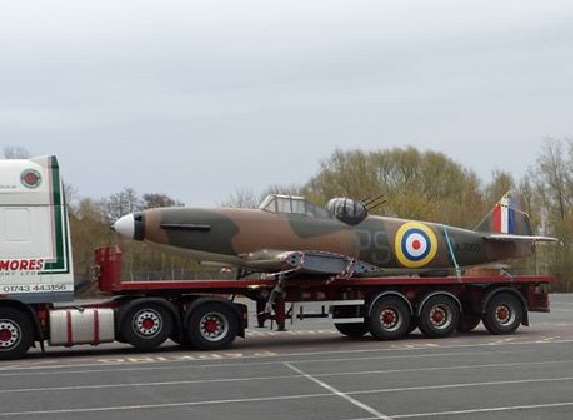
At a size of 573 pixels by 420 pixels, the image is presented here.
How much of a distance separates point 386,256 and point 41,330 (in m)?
7.82

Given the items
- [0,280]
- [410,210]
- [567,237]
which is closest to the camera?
[0,280]

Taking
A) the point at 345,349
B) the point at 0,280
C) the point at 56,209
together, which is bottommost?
the point at 345,349

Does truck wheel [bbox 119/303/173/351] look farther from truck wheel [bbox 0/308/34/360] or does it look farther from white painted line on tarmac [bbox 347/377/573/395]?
white painted line on tarmac [bbox 347/377/573/395]

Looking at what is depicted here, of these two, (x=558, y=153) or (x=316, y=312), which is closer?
(x=316, y=312)

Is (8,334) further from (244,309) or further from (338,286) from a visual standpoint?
(338,286)

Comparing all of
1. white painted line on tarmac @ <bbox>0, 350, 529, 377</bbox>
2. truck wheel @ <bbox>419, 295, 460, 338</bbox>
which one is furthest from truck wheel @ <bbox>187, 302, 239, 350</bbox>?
truck wheel @ <bbox>419, 295, 460, 338</bbox>

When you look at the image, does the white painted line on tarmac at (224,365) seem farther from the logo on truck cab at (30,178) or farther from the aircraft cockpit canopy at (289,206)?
the aircraft cockpit canopy at (289,206)

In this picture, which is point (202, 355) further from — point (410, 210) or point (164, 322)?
point (410, 210)

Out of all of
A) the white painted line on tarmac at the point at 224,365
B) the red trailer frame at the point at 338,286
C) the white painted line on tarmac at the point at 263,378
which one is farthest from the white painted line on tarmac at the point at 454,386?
the red trailer frame at the point at 338,286

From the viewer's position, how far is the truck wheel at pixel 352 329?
2006cm

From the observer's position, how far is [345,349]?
58.3ft

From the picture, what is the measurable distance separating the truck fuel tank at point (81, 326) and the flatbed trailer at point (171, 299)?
0.7 inches

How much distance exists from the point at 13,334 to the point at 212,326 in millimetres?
3865

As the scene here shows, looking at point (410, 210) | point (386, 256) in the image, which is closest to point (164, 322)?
point (386, 256)
